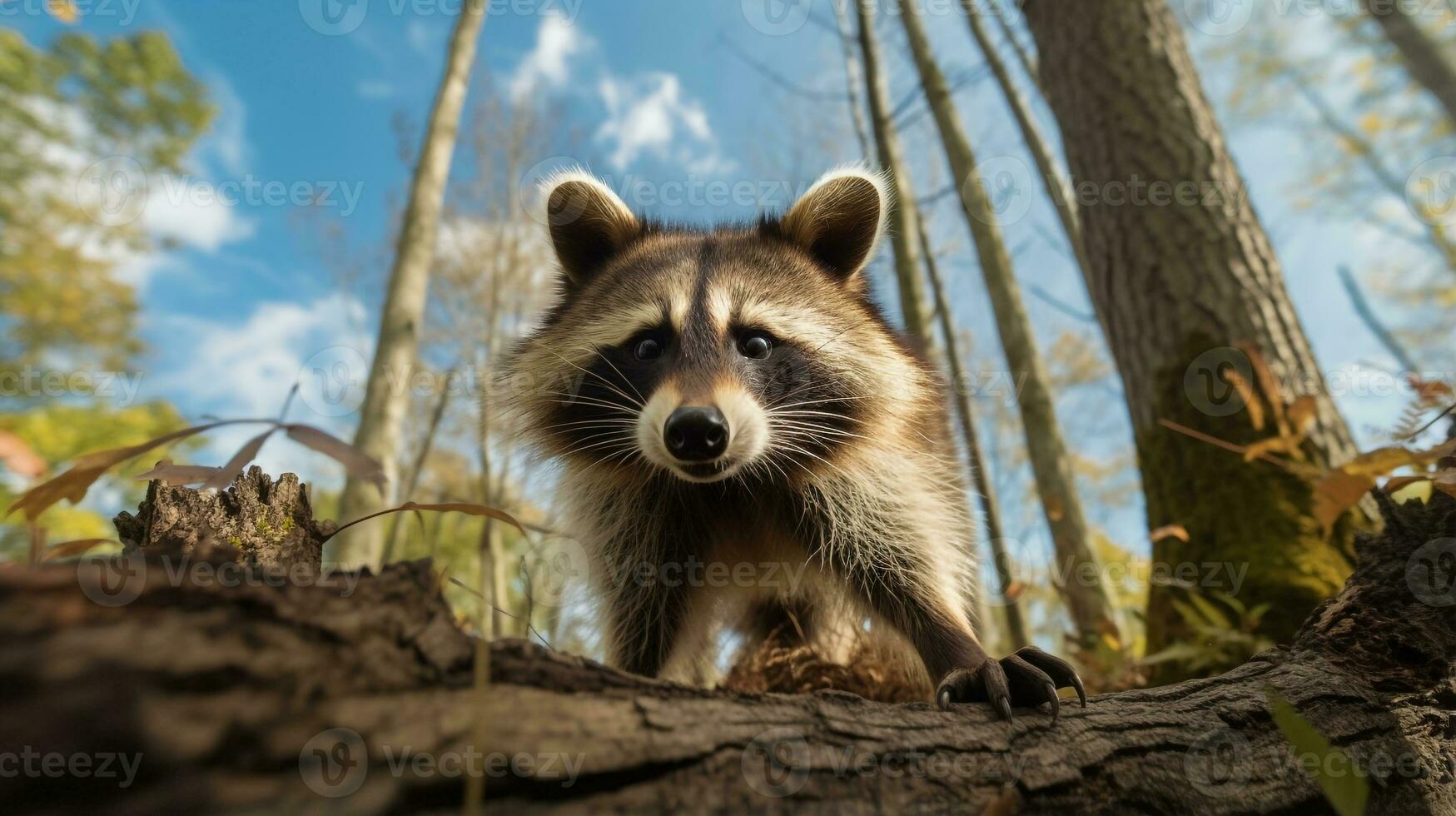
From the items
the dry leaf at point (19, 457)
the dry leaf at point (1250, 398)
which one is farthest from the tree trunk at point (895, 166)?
the dry leaf at point (19, 457)

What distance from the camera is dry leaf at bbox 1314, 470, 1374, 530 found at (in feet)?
8.92

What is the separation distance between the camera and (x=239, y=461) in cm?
175

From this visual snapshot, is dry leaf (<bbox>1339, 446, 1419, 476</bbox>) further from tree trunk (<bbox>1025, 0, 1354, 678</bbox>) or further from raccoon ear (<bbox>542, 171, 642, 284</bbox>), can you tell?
raccoon ear (<bbox>542, 171, 642, 284</bbox>)

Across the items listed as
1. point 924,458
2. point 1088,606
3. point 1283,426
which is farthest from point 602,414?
point 1088,606

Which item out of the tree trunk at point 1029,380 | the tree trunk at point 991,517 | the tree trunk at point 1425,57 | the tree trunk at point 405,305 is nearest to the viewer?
the tree trunk at point 1029,380

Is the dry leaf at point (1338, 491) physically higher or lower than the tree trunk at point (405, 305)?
lower

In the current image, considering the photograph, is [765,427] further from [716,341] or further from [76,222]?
[76,222]

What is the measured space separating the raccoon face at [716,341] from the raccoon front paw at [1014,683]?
1.08 meters

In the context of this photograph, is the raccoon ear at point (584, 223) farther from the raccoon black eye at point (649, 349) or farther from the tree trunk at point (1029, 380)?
the tree trunk at point (1029, 380)

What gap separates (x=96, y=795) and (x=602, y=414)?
2703 millimetres

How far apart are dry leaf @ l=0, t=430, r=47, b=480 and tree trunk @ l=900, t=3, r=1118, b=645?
228 inches

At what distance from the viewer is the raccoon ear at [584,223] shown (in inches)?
155

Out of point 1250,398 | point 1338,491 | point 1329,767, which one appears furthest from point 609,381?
point 1250,398

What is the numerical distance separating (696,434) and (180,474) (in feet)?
4.92
